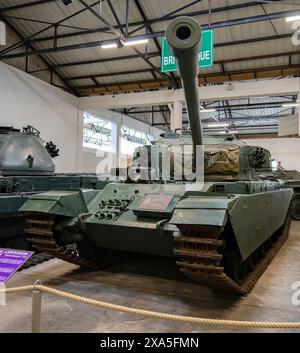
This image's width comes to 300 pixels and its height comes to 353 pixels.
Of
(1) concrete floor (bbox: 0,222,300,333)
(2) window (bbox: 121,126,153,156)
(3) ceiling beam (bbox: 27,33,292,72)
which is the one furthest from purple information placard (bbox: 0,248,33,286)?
(2) window (bbox: 121,126,153,156)

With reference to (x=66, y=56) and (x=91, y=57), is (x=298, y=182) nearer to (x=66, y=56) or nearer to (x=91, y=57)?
(x=91, y=57)

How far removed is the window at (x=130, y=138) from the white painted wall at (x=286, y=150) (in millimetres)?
6570

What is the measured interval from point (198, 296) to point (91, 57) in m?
11.2

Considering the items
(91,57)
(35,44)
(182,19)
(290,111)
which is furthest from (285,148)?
(182,19)

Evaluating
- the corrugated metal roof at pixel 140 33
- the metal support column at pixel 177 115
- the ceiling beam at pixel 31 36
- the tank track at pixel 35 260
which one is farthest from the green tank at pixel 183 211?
the metal support column at pixel 177 115

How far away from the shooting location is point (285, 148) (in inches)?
555

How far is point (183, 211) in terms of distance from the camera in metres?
3.10

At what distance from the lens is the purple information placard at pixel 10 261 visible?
8.45ft

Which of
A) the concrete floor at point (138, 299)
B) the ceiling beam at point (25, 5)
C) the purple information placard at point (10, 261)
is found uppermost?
the ceiling beam at point (25, 5)

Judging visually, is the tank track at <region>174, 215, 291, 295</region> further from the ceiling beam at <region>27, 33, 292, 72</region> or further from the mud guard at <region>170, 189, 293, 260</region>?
the ceiling beam at <region>27, 33, 292, 72</region>

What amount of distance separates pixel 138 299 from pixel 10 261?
147 centimetres

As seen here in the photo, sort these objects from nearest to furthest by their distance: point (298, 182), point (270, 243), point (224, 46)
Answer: point (270, 243)
point (298, 182)
point (224, 46)

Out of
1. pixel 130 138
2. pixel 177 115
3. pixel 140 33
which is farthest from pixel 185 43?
pixel 130 138

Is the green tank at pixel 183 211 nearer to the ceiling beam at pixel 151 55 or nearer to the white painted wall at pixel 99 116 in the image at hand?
the ceiling beam at pixel 151 55
